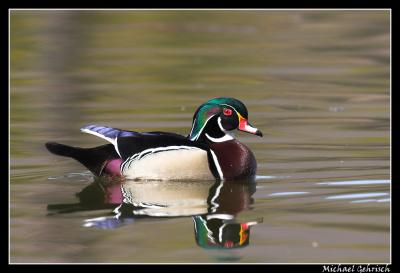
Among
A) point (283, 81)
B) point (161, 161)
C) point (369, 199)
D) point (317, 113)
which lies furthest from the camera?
point (283, 81)

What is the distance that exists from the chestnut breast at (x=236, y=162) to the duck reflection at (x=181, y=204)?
A: 0.09 m

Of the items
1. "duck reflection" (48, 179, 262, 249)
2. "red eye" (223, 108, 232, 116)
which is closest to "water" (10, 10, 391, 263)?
"duck reflection" (48, 179, 262, 249)

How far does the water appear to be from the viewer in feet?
27.0

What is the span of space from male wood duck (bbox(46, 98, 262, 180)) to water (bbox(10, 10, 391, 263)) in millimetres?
182

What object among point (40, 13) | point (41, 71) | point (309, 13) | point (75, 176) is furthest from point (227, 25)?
point (75, 176)

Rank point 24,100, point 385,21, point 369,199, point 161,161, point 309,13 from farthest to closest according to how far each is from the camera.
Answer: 1. point 309,13
2. point 385,21
3. point 24,100
4. point 161,161
5. point 369,199

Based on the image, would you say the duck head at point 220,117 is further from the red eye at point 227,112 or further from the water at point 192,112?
the water at point 192,112

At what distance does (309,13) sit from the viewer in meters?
22.7

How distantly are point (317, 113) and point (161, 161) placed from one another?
12.0 feet

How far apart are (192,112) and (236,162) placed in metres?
3.26

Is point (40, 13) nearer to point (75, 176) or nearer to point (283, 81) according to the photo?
point (283, 81)

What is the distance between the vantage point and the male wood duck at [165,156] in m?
10.3

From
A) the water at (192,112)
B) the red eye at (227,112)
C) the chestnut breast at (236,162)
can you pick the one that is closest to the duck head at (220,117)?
the red eye at (227,112)

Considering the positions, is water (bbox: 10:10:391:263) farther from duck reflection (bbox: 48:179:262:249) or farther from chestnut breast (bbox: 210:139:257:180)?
chestnut breast (bbox: 210:139:257:180)
